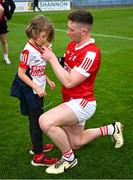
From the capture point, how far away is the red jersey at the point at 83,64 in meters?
4.62

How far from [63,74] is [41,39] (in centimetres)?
43

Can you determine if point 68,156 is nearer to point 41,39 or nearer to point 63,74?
point 63,74

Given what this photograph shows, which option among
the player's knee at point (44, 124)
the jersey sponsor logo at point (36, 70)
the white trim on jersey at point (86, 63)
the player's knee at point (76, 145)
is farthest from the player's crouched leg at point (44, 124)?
the player's knee at point (76, 145)

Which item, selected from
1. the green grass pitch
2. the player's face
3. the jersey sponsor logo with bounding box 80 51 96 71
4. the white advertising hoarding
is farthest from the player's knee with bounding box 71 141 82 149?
the white advertising hoarding

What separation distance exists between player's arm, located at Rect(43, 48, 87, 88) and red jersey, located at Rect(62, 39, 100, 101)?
0.06m

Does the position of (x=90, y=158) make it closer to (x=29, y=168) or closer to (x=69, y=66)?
(x=29, y=168)

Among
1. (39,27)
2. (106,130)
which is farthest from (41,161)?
(39,27)

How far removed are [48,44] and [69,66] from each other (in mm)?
346

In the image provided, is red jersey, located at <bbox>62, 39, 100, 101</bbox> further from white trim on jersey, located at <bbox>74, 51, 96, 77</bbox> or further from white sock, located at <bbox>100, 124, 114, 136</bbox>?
white sock, located at <bbox>100, 124, 114, 136</bbox>

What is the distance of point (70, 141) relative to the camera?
17.3 ft

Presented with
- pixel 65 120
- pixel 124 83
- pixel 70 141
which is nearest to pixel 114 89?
pixel 124 83

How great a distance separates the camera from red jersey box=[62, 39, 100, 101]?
15.1 ft

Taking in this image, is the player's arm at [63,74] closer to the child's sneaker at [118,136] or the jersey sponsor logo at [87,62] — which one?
the jersey sponsor logo at [87,62]

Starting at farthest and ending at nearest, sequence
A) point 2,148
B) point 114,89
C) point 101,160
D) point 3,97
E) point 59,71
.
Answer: point 114,89
point 3,97
point 2,148
point 101,160
point 59,71
